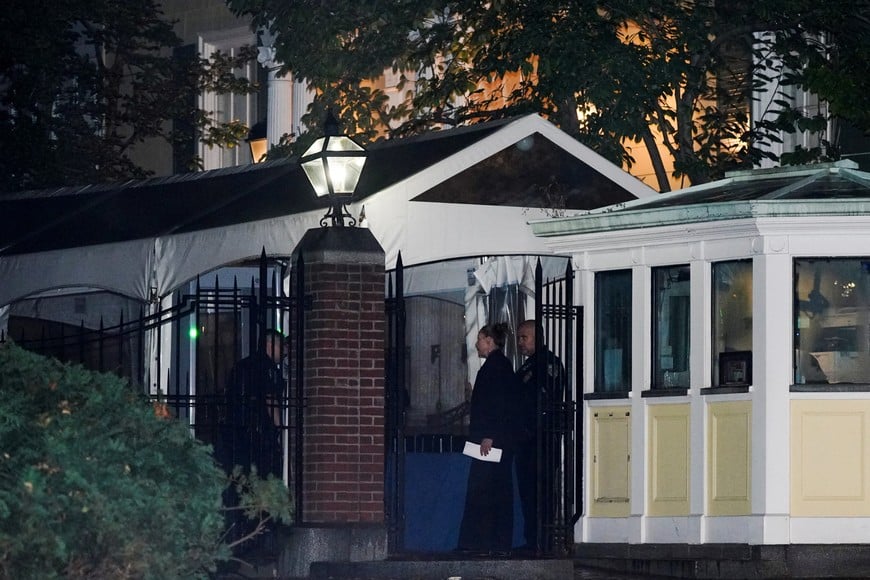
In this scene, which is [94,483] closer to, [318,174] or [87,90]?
[318,174]

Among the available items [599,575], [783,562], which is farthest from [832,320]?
[599,575]

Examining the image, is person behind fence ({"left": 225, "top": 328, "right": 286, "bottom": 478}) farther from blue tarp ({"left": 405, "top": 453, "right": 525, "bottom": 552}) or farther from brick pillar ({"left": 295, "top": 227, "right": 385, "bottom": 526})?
blue tarp ({"left": 405, "top": 453, "right": 525, "bottom": 552})

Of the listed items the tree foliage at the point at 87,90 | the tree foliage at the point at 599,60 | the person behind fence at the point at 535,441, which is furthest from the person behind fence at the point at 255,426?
the tree foliage at the point at 87,90

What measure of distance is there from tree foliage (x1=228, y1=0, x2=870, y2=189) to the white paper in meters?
5.37

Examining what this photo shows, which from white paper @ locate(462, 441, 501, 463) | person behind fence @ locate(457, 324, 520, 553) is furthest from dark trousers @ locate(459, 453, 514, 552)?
white paper @ locate(462, 441, 501, 463)

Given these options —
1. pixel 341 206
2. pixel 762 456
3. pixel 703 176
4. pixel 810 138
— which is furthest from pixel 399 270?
pixel 810 138

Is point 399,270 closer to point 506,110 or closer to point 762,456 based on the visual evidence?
point 762,456

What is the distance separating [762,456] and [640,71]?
5966 mm

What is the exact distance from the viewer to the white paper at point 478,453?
46.7ft

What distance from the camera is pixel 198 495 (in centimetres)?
850

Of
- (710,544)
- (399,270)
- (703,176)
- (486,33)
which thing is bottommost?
(710,544)

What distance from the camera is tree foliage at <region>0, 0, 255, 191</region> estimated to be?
2712cm

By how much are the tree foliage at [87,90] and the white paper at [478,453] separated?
45.9 feet

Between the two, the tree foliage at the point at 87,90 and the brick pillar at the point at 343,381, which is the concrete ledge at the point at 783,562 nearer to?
the brick pillar at the point at 343,381
